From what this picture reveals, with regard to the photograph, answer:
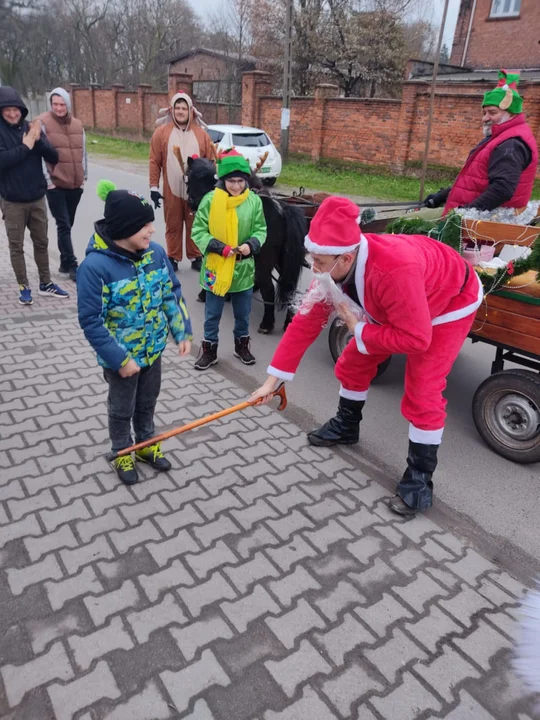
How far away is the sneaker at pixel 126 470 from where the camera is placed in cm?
315

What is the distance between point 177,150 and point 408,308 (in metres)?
4.81

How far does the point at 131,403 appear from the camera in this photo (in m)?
3.06

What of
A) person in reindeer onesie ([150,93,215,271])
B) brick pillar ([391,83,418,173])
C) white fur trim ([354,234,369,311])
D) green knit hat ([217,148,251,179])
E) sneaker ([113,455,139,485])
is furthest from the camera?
brick pillar ([391,83,418,173])

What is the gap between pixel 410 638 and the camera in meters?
2.34

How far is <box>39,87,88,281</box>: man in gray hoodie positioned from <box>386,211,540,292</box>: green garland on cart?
143 inches

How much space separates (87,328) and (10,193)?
3308 millimetres

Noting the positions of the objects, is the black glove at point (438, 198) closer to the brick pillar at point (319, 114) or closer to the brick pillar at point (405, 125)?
Answer: the brick pillar at point (405, 125)

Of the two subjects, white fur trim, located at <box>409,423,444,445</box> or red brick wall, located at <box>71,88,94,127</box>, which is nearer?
white fur trim, located at <box>409,423,444,445</box>

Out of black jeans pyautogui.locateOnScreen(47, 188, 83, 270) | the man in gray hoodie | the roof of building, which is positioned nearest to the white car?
black jeans pyautogui.locateOnScreen(47, 188, 83, 270)

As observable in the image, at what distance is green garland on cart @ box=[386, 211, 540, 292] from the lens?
3312mm

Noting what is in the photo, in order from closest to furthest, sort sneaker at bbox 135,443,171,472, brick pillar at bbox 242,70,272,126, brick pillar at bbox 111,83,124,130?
sneaker at bbox 135,443,171,472 → brick pillar at bbox 242,70,272,126 → brick pillar at bbox 111,83,124,130

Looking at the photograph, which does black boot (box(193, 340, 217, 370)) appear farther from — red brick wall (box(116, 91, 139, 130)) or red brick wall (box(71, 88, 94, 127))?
red brick wall (box(71, 88, 94, 127))

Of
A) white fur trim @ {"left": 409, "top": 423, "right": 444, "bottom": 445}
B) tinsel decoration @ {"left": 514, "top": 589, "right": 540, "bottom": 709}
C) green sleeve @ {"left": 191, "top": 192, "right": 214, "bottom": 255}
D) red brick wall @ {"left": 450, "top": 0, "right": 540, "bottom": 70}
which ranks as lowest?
tinsel decoration @ {"left": 514, "top": 589, "right": 540, "bottom": 709}

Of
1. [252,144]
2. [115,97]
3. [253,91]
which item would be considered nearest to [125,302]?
[252,144]
